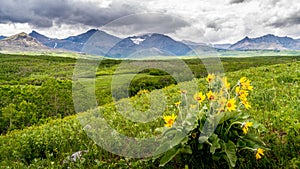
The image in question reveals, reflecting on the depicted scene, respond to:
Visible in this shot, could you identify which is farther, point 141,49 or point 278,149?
point 141,49

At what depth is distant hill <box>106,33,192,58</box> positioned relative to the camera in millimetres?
7569

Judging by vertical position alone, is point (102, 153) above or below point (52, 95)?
above

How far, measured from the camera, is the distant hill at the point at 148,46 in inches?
298

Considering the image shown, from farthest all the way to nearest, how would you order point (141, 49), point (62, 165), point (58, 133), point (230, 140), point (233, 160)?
point (58, 133) < point (141, 49) < point (62, 165) < point (230, 140) < point (233, 160)

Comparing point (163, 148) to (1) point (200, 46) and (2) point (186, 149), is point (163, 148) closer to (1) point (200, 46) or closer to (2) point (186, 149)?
(2) point (186, 149)

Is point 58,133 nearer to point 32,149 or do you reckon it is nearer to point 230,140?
point 32,149

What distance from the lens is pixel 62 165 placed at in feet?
22.7

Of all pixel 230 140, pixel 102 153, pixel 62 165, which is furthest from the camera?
pixel 102 153

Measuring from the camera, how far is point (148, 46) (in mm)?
8062

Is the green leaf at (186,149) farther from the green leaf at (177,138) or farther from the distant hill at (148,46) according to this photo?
the distant hill at (148,46)

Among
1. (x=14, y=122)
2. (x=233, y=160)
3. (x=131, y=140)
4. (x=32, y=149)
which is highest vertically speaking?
(x=233, y=160)

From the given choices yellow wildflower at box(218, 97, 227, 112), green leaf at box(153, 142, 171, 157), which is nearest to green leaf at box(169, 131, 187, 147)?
green leaf at box(153, 142, 171, 157)

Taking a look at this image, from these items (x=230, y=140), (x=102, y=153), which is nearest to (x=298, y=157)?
(x=230, y=140)

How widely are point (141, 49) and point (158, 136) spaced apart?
7.55ft
